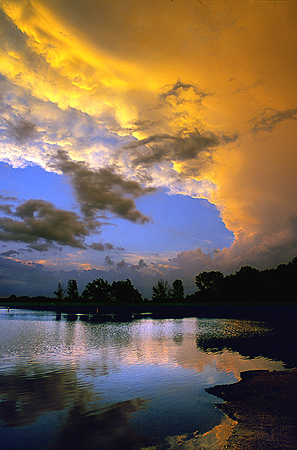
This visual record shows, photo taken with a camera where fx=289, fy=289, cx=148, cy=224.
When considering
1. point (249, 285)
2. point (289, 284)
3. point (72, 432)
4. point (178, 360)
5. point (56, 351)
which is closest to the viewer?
point (72, 432)

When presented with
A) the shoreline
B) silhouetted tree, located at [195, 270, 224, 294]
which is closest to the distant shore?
the shoreline

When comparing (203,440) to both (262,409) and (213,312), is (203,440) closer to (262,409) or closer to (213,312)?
(262,409)

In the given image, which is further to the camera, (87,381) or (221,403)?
(87,381)

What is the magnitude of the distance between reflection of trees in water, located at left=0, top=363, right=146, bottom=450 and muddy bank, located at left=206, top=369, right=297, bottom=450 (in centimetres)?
362

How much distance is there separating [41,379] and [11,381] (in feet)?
5.16

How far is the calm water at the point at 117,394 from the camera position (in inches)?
367

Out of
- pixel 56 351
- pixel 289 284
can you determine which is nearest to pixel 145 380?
pixel 56 351

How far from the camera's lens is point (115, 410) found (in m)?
11.6

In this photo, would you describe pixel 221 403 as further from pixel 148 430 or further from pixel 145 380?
pixel 145 380

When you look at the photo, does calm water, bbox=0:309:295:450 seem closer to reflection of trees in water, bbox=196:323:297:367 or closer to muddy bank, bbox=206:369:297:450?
reflection of trees in water, bbox=196:323:297:367

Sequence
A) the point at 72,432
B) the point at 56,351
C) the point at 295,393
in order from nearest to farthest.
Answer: the point at 72,432
the point at 295,393
the point at 56,351

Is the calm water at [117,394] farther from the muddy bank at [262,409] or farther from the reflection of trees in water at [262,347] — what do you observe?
the muddy bank at [262,409]

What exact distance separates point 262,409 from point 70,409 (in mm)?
7649

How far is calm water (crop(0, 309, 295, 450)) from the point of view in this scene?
30.6 ft
